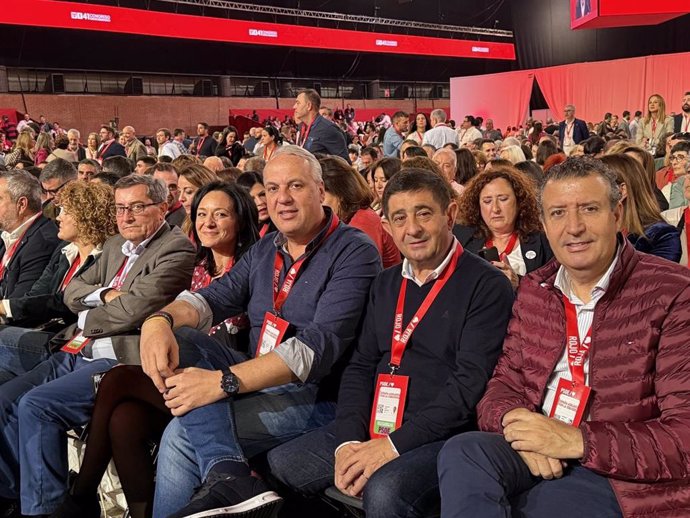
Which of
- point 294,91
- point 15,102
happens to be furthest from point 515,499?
point 294,91

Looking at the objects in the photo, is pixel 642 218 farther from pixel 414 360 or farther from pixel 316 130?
pixel 316 130

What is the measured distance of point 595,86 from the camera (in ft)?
63.6

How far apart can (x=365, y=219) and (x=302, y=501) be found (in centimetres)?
156

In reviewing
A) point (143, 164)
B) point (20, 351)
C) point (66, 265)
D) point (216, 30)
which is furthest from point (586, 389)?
point (216, 30)

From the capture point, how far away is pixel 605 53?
21.7m

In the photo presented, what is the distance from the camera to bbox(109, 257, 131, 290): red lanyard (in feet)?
10.3

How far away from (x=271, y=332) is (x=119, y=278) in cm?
108

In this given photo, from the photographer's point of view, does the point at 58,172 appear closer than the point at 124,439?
No

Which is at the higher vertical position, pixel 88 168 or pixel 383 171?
pixel 88 168

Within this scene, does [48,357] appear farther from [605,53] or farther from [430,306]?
[605,53]

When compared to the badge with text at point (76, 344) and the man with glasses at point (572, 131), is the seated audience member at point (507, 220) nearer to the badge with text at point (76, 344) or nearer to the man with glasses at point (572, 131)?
the badge with text at point (76, 344)

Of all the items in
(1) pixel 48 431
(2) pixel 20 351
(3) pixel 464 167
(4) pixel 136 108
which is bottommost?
(1) pixel 48 431

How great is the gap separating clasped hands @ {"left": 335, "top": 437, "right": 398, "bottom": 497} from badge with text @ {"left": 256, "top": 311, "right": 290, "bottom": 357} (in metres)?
0.54

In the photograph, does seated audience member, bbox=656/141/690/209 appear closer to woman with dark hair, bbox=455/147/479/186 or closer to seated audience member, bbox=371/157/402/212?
woman with dark hair, bbox=455/147/479/186
